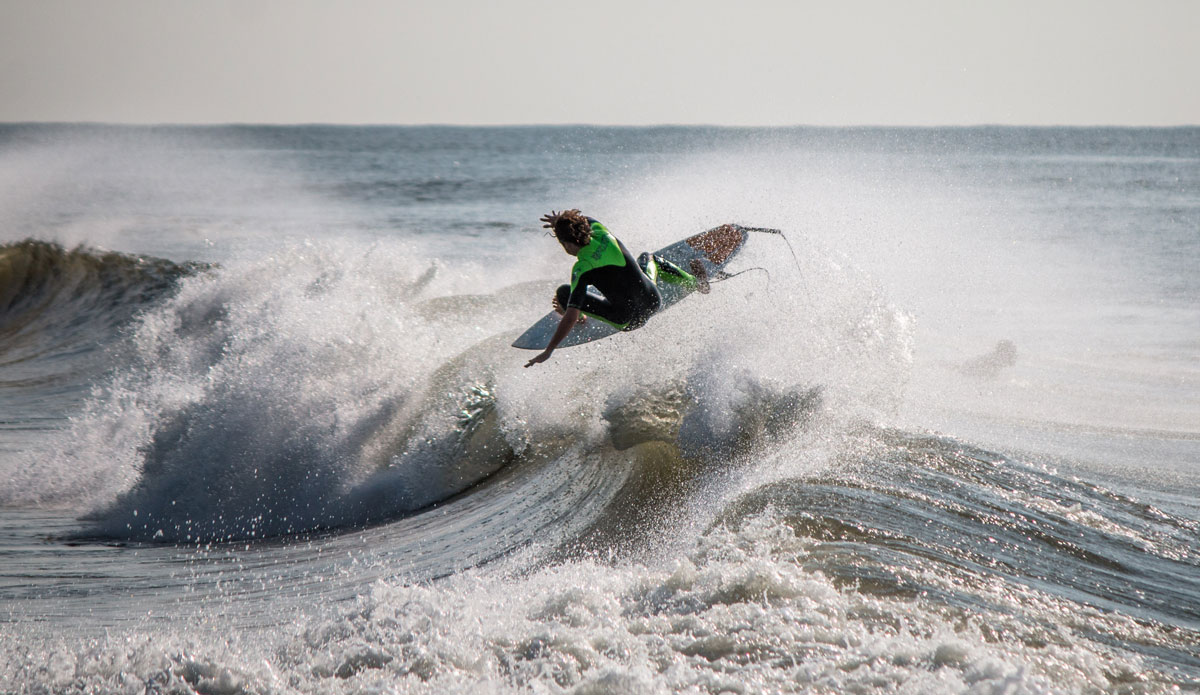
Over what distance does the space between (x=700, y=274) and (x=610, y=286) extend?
1.76 meters

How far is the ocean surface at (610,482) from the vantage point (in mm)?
4320

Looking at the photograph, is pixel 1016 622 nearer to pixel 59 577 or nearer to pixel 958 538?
pixel 958 538

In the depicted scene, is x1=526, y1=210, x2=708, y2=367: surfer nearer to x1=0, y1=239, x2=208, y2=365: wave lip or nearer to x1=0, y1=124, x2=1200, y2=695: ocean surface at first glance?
x1=0, y1=124, x2=1200, y2=695: ocean surface

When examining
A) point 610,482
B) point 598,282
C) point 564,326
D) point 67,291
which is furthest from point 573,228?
point 67,291

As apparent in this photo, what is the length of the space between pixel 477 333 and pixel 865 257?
7653 mm

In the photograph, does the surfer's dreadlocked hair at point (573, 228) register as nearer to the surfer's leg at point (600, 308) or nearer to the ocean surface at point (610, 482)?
the surfer's leg at point (600, 308)

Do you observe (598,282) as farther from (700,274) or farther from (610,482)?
(700,274)

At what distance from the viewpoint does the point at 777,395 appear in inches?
308

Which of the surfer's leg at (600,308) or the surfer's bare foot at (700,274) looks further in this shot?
the surfer's bare foot at (700,274)

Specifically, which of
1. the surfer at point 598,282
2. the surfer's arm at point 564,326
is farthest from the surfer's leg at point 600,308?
the surfer's arm at point 564,326

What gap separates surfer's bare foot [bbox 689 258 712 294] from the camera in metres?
8.55

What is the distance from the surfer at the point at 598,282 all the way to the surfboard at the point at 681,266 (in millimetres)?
445

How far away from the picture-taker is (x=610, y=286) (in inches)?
280

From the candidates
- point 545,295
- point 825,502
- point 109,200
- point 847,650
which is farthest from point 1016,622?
point 109,200
